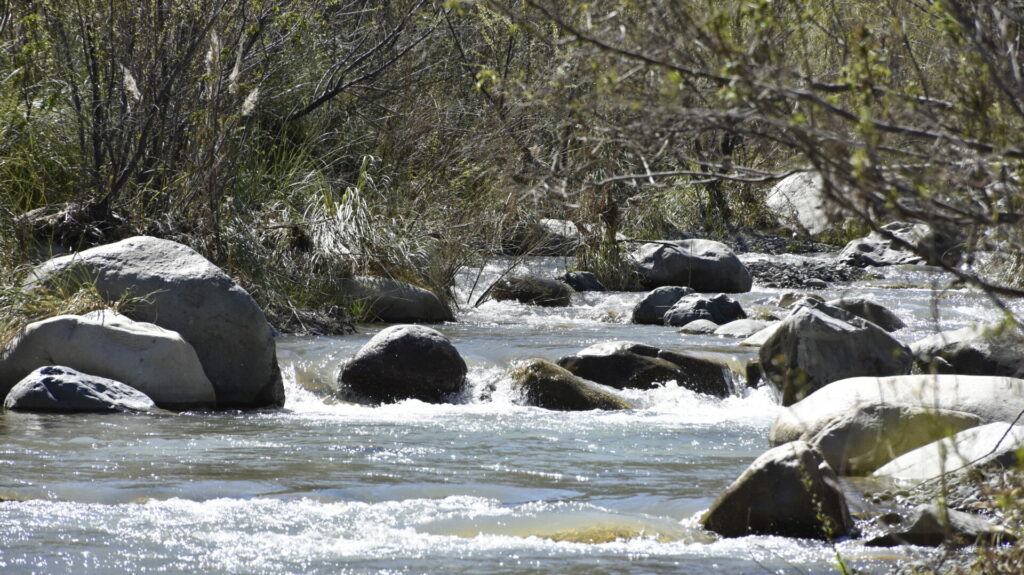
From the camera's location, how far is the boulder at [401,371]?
9977mm

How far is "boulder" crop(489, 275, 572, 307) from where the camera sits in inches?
611

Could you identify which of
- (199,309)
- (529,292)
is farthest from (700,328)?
(199,309)

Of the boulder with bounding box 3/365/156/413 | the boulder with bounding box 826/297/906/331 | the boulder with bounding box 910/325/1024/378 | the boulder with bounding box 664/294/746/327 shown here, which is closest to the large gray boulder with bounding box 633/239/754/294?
the boulder with bounding box 664/294/746/327

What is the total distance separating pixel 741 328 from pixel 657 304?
5.31 ft

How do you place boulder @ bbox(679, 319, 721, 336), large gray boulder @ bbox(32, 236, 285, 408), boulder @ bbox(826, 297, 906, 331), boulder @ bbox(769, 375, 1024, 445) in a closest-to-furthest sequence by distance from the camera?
boulder @ bbox(769, 375, 1024, 445) < large gray boulder @ bbox(32, 236, 285, 408) < boulder @ bbox(826, 297, 906, 331) < boulder @ bbox(679, 319, 721, 336)

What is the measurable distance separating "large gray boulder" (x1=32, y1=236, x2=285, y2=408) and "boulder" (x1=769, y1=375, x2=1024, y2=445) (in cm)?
407

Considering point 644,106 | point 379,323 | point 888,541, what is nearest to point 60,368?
point 379,323

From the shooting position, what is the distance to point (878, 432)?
22.7 feet

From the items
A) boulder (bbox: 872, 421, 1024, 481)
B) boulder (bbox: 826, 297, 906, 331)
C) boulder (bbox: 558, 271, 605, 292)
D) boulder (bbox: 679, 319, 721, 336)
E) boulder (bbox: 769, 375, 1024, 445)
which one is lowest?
boulder (bbox: 872, 421, 1024, 481)

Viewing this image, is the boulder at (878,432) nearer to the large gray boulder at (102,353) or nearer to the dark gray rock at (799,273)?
the large gray boulder at (102,353)

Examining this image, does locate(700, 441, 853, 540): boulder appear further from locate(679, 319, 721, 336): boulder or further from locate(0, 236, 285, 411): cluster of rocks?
locate(679, 319, 721, 336): boulder

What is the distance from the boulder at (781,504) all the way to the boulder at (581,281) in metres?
10.8

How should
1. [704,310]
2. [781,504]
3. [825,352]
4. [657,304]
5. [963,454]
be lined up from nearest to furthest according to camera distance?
[781,504] → [963,454] → [825,352] → [704,310] → [657,304]

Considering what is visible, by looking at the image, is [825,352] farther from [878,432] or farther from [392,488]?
[392,488]
